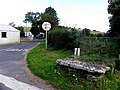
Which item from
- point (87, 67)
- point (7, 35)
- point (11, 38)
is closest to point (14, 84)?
point (87, 67)

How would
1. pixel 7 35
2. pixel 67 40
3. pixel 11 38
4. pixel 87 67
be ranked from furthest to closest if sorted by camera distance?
pixel 11 38 < pixel 7 35 < pixel 67 40 < pixel 87 67

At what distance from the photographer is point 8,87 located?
7.32 meters

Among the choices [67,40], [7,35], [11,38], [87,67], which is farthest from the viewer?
[11,38]

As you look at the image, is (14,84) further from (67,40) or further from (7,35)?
(7,35)

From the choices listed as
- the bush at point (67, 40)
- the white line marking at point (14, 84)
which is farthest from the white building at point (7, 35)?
the white line marking at point (14, 84)

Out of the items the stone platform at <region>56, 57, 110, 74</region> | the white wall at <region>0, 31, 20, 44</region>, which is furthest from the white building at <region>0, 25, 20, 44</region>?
the stone platform at <region>56, 57, 110, 74</region>

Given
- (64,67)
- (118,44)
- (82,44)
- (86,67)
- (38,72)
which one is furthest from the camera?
(82,44)

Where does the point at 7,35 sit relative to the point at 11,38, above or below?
above

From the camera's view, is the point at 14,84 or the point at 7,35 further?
the point at 7,35

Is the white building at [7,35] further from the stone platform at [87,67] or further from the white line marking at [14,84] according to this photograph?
the stone platform at [87,67]

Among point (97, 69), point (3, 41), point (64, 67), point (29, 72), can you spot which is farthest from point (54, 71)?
point (3, 41)

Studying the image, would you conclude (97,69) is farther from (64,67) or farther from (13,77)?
(13,77)

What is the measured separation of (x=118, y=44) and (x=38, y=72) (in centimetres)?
494

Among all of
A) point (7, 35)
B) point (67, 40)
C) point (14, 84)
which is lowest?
point (14, 84)
